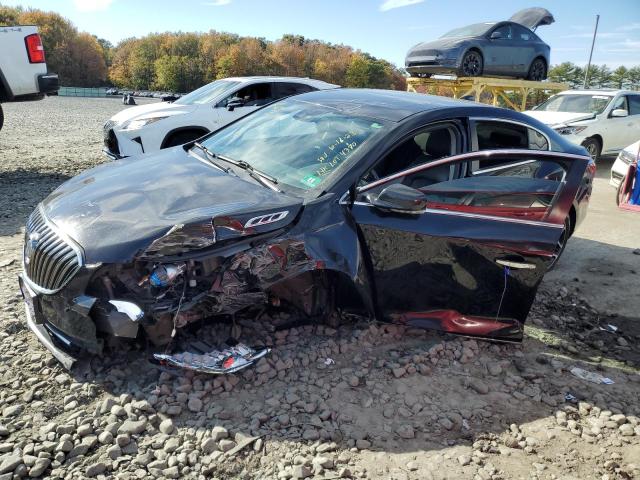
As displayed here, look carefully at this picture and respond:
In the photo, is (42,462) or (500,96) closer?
(42,462)

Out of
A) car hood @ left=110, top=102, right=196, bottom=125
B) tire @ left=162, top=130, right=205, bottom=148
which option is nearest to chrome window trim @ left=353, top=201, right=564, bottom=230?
tire @ left=162, top=130, right=205, bottom=148

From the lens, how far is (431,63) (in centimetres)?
1304

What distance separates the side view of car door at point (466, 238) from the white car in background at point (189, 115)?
4.14 metres

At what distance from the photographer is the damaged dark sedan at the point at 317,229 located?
253 centimetres

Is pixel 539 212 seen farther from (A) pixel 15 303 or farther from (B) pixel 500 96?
(B) pixel 500 96

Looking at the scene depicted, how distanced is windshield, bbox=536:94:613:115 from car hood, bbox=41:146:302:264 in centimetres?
1017

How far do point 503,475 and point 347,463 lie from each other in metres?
0.73

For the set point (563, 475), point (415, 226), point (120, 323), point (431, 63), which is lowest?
point (563, 475)

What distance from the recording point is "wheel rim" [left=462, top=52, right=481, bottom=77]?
12.7m

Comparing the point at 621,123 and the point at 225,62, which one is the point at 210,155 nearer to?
the point at 621,123

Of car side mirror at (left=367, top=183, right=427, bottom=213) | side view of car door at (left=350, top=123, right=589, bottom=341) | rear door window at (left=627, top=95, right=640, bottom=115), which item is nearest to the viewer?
car side mirror at (left=367, top=183, right=427, bottom=213)

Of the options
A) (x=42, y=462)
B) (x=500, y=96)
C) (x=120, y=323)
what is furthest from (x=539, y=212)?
(x=500, y=96)

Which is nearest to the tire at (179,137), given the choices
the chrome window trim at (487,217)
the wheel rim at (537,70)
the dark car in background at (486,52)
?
the chrome window trim at (487,217)

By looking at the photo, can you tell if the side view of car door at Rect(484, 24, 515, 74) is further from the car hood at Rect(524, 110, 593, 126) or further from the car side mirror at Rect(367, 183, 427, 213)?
the car side mirror at Rect(367, 183, 427, 213)
